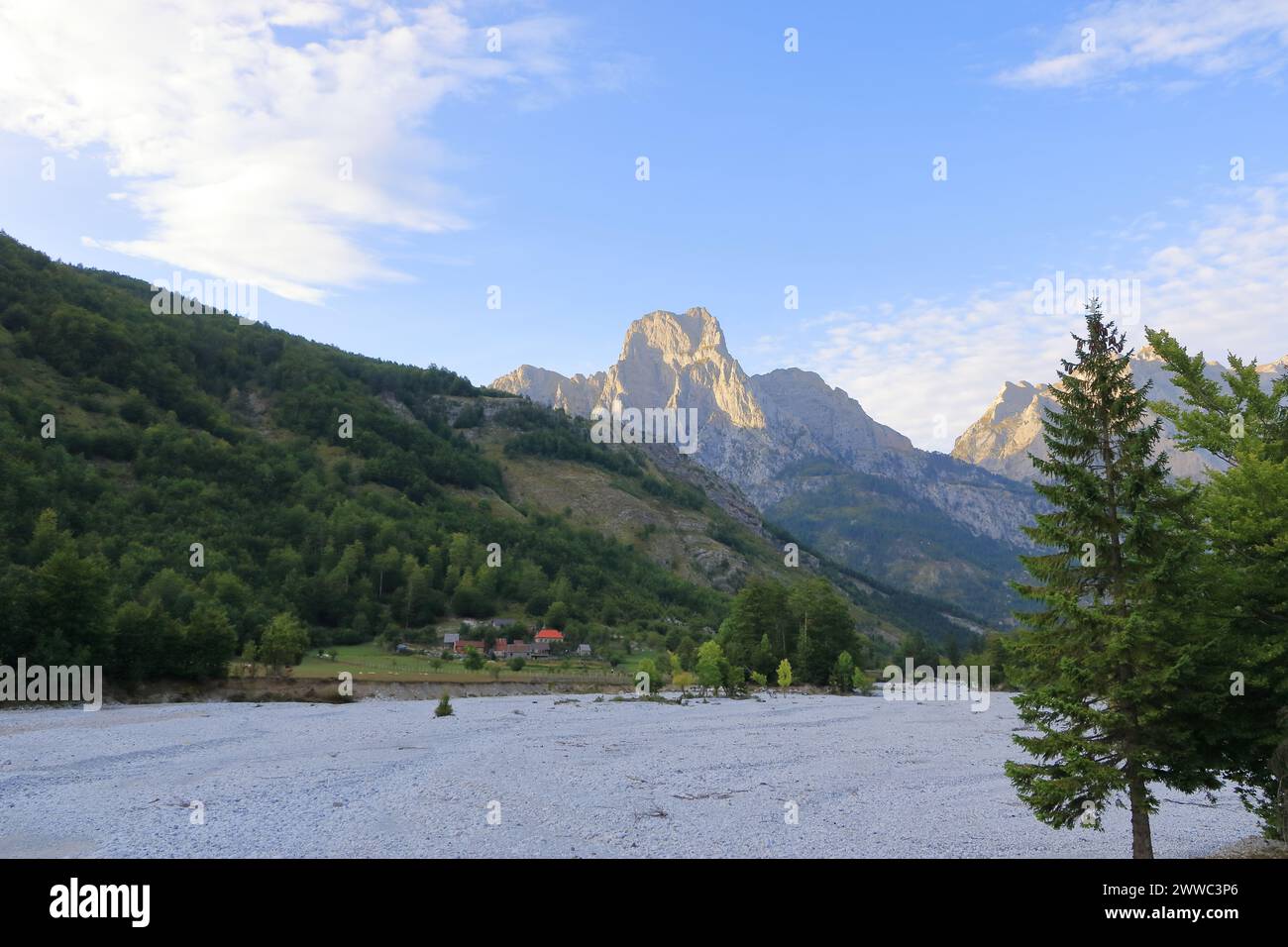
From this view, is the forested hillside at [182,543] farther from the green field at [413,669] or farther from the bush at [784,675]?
the bush at [784,675]

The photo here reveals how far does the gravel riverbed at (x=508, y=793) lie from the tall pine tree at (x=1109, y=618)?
8.46m

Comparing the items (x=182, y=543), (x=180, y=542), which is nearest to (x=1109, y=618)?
(x=182, y=543)

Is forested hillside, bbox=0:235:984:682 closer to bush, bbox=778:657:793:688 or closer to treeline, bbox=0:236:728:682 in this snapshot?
treeline, bbox=0:236:728:682

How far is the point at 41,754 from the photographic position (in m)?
39.0

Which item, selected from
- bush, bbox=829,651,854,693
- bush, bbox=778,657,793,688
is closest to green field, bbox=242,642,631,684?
bush, bbox=778,657,793,688

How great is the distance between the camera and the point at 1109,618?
55.8 feet

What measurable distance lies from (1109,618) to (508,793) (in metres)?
24.8

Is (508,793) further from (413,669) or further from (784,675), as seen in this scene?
(784,675)

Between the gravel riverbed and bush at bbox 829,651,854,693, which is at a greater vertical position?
the gravel riverbed

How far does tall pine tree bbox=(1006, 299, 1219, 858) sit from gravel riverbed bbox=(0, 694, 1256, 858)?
8.46 m

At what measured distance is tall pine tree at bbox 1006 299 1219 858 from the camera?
17219 millimetres

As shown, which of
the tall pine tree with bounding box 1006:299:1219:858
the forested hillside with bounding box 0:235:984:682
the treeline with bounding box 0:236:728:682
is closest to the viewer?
the tall pine tree with bounding box 1006:299:1219:858

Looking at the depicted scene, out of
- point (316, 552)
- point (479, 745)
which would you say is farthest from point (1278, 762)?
point (316, 552)

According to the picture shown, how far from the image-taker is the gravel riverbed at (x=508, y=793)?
24.5 m
